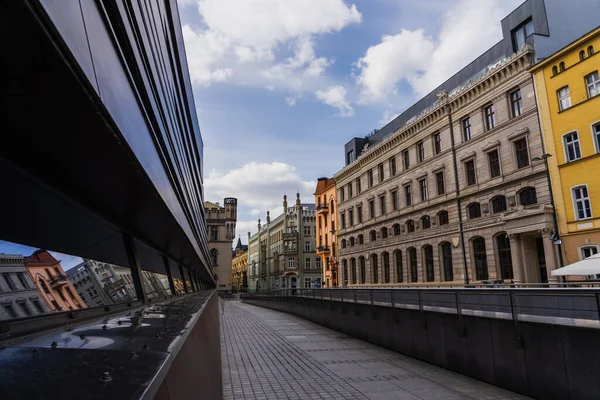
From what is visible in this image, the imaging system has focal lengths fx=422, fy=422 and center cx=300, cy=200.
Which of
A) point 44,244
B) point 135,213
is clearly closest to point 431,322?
point 135,213

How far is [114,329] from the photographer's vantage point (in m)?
2.14

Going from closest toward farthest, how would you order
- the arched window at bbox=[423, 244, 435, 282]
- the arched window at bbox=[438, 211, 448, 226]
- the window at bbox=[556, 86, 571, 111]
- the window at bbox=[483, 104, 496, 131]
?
the window at bbox=[556, 86, 571, 111] → the window at bbox=[483, 104, 496, 131] → the arched window at bbox=[438, 211, 448, 226] → the arched window at bbox=[423, 244, 435, 282]

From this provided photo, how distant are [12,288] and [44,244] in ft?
3.74

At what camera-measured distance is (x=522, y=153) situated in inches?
1195

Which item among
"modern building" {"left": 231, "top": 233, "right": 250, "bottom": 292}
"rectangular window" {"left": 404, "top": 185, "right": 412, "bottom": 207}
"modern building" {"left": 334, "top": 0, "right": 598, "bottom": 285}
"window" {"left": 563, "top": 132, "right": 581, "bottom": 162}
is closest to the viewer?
"window" {"left": 563, "top": 132, "right": 581, "bottom": 162}

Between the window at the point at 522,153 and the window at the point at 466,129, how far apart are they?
508 cm

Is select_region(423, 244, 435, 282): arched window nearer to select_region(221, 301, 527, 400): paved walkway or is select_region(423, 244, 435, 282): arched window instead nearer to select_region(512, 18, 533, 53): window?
select_region(512, 18, 533, 53): window

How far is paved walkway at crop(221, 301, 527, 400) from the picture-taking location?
25.4 ft

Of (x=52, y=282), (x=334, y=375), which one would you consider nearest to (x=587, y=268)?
(x=334, y=375)

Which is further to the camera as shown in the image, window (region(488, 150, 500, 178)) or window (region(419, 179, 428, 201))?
window (region(419, 179, 428, 201))

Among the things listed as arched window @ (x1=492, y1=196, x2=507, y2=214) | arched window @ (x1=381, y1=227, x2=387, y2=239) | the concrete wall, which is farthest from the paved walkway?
arched window @ (x1=381, y1=227, x2=387, y2=239)

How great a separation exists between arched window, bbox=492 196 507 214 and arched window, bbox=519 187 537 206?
1.48 m

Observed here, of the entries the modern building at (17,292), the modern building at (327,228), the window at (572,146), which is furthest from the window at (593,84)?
the modern building at (327,228)

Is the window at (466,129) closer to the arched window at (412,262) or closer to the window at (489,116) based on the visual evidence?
the window at (489,116)
